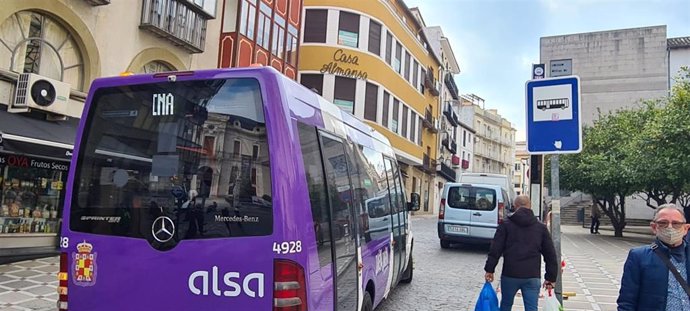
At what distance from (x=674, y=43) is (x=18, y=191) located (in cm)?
5007

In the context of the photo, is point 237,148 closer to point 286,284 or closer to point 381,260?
point 286,284

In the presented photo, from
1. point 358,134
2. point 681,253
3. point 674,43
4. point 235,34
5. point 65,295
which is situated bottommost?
point 65,295

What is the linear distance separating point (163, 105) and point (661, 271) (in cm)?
365

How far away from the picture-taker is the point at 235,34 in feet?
51.3

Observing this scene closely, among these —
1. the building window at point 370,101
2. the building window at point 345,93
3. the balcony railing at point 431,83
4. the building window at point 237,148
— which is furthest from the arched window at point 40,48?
the balcony railing at point 431,83

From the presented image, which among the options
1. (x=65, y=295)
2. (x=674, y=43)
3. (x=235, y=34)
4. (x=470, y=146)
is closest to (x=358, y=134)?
(x=65, y=295)

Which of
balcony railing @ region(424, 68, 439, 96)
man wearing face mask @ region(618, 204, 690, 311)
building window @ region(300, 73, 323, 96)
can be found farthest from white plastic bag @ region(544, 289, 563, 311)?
balcony railing @ region(424, 68, 439, 96)

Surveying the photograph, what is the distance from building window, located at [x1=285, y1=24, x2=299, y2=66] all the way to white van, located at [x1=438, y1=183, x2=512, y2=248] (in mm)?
8183

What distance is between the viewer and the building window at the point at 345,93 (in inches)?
1072

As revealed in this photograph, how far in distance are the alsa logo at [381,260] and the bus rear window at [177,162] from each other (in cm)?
269

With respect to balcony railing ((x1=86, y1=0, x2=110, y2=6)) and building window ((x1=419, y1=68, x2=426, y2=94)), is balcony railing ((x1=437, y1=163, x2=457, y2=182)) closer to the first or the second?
building window ((x1=419, y1=68, x2=426, y2=94))

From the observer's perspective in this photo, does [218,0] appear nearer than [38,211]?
No

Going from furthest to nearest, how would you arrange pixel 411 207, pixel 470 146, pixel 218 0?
pixel 470 146 → pixel 218 0 → pixel 411 207

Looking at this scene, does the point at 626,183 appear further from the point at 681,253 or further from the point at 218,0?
the point at 681,253
